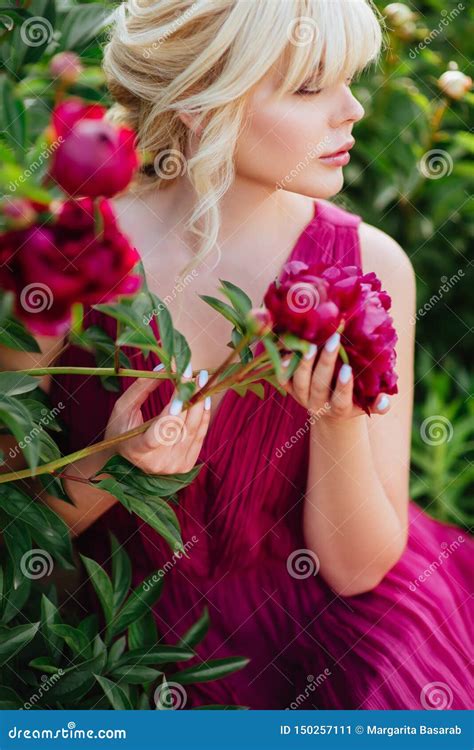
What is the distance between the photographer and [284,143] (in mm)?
1093

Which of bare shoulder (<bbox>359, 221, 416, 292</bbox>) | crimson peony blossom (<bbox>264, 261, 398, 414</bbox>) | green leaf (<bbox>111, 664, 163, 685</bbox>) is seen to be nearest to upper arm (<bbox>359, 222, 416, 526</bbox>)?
bare shoulder (<bbox>359, 221, 416, 292</bbox>)

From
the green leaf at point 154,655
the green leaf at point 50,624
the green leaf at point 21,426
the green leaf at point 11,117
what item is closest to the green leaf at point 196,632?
the green leaf at point 154,655

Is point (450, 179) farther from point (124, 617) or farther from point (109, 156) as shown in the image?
point (109, 156)

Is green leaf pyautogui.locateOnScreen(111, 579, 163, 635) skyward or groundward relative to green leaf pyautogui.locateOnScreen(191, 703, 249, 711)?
skyward

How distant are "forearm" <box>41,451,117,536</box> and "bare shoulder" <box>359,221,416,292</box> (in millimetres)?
468

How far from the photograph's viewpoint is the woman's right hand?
0.95 m

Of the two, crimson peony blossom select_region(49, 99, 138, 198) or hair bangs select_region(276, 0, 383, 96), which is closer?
crimson peony blossom select_region(49, 99, 138, 198)

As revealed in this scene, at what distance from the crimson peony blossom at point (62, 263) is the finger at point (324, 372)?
0.28 metres

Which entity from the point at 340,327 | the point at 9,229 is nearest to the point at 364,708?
the point at 340,327

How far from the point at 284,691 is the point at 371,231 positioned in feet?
2.11

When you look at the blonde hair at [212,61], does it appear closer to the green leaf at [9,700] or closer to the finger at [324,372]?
the finger at [324,372]

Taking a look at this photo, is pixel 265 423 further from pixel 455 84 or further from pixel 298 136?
pixel 455 84

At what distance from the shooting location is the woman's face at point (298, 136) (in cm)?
108

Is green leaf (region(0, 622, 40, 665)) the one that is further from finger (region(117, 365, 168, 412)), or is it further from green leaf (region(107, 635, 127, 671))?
finger (region(117, 365, 168, 412))
